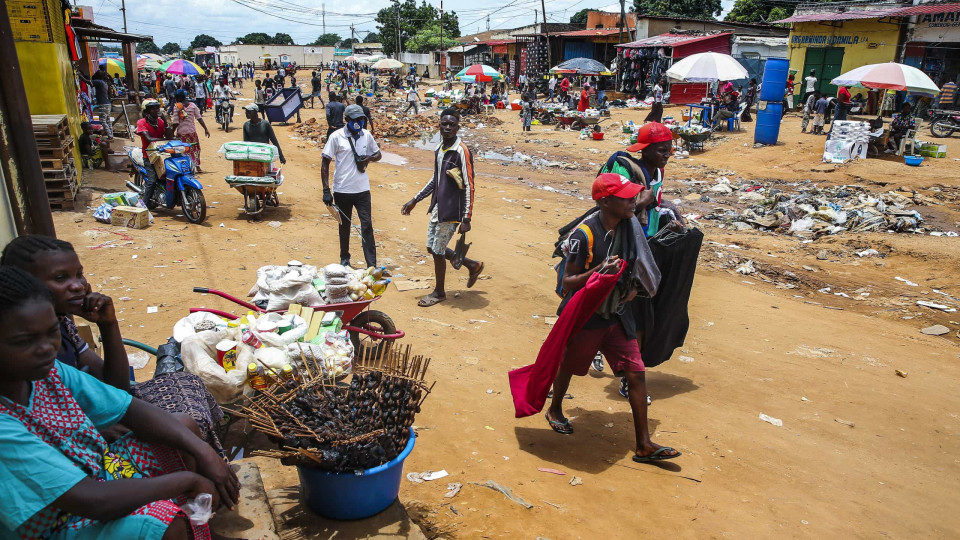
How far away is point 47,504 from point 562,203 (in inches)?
461

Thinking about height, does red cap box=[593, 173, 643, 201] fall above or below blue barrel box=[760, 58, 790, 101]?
below

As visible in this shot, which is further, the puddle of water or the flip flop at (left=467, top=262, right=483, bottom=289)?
the puddle of water

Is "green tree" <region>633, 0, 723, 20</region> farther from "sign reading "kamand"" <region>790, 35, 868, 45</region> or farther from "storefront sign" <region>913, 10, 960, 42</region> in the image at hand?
"storefront sign" <region>913, 10, 960, 42</region>

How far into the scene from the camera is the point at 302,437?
9.48 ft

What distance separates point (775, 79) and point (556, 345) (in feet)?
59.9

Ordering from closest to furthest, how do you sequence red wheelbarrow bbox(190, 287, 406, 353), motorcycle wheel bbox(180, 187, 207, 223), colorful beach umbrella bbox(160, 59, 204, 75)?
1. red wheelbarrow bbox(190, 287, 406, 353)
2. motorcycle wheel bbox(180, 187, 207, 223)
3. colorful beach umbrella bbox(160, 59, 204, 75)

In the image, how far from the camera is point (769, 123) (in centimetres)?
1909

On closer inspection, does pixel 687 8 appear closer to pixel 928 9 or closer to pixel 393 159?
pixel 928 9

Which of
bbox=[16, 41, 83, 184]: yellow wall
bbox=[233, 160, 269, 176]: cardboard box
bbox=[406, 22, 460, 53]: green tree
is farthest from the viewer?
bbox=[406, 22, 460, 53]: green tree

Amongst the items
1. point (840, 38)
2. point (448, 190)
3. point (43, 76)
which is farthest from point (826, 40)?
point (43, 76)

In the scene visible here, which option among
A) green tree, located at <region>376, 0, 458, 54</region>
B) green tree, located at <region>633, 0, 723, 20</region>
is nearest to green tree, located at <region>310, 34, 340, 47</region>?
green tree, located at <region>376, 0, 458, 54</region>

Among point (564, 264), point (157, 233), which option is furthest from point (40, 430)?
point (157, 233)

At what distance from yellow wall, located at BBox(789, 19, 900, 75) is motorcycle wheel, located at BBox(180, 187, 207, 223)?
25906 millimetres

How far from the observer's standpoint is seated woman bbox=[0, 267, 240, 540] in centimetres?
185
